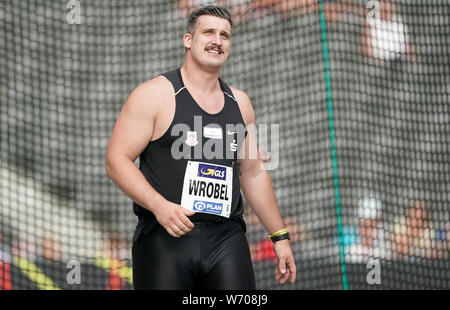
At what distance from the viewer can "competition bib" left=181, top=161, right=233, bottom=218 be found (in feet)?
8.72

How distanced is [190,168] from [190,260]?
0.39 m

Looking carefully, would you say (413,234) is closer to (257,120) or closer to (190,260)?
(257,120)

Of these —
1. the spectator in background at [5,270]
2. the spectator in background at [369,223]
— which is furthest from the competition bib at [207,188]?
the spectator in background at [5,270]

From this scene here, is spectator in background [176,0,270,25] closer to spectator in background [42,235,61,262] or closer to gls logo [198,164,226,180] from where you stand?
spectator in background [42,235,61,262]

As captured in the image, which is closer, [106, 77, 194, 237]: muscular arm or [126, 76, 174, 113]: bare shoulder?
[106, 77, 194, 237]: muscular arm

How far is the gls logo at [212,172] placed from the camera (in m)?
2.69

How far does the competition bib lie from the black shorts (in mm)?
73

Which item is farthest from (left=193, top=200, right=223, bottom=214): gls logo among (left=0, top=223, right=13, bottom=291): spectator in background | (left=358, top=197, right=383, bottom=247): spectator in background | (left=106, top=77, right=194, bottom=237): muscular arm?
(left=0, top=223, right=13, bottom=291): spectator in background

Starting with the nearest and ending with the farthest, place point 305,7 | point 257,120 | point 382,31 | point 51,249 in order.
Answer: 1. point 51,249
2. point 382,31
3. point 305,7
4. point 257,120

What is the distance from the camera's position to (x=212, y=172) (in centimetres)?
273

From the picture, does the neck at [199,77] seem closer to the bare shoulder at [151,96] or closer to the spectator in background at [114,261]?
the bare shoulder at [151,96]

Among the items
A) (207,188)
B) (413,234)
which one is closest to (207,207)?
(207,188)
